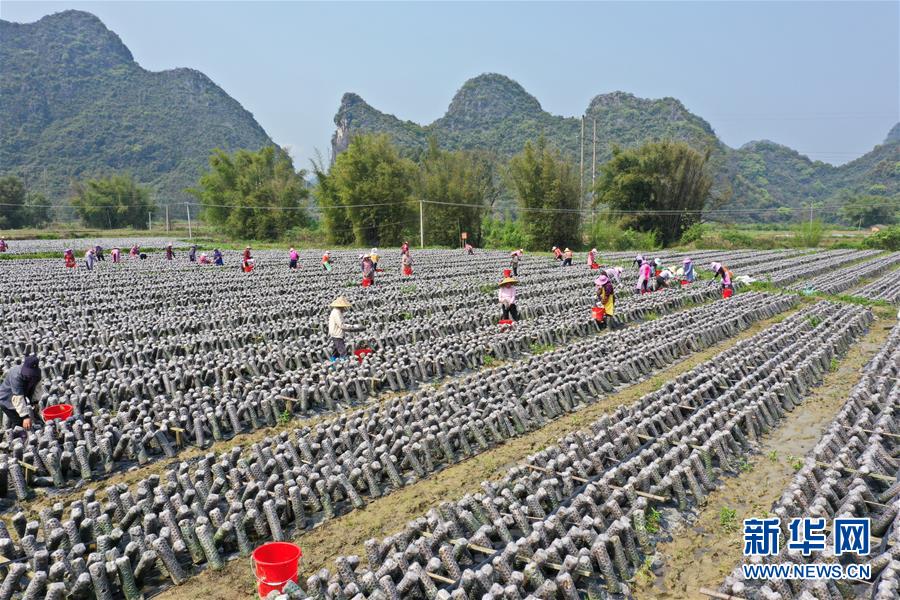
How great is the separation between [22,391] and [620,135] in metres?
96.3

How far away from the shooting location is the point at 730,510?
6090mm

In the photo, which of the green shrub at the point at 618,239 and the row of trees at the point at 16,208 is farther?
the row of trees at the point at 16,208

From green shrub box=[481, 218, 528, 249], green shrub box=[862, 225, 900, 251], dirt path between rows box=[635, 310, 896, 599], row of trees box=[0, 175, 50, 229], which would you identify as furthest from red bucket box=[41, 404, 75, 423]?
row of trees box=[0, 175, 50, 229]

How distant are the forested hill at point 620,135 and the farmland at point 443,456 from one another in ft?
241

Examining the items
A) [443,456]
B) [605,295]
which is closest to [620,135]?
[605,295]

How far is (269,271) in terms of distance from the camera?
2711cm

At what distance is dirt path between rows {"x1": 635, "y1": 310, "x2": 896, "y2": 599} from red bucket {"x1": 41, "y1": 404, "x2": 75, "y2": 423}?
7.49 metres

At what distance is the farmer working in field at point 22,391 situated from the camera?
24.8ft

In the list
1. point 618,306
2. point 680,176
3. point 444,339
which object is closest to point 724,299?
point 618,306

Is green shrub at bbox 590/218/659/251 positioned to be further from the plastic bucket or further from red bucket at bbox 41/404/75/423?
the plastic bucket

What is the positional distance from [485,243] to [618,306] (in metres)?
35.3

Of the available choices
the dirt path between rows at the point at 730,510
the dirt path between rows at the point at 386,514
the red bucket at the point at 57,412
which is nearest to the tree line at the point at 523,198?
the dirt path between rows at the point at 730,510

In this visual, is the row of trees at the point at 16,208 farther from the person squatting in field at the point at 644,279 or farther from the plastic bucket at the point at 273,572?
the plastic bucket at the point at 273,572

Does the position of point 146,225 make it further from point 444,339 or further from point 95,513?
point 95,513
